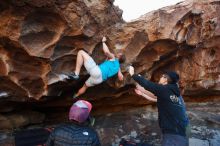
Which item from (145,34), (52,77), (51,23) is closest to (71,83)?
(52,77)

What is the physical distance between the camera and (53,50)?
595 cm

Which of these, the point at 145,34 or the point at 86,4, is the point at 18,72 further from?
the point at 145,34

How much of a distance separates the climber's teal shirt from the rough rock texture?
0.30m

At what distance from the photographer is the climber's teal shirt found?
6.48m

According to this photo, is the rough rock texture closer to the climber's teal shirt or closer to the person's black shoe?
the person's black shoe

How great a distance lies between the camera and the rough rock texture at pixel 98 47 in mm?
→ 5680

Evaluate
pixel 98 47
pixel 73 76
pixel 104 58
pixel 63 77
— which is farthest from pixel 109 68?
pixel 63 77

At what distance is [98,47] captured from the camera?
6.65m

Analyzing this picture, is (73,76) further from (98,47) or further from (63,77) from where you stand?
(98,47)

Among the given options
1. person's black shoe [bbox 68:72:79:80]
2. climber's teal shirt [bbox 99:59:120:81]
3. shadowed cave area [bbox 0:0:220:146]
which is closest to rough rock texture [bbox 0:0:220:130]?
shadowed cave area [bbox 0:0:220:146]

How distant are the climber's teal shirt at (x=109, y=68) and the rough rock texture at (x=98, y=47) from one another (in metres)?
0.30

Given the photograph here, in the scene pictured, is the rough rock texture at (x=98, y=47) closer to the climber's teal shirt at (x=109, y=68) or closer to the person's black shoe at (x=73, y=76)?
the person's black shoe at (x=73, y=76)

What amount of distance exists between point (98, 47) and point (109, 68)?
504 mm

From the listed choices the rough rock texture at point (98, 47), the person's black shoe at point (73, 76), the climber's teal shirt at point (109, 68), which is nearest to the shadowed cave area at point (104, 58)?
the rough rock texture at point (98, 47)
